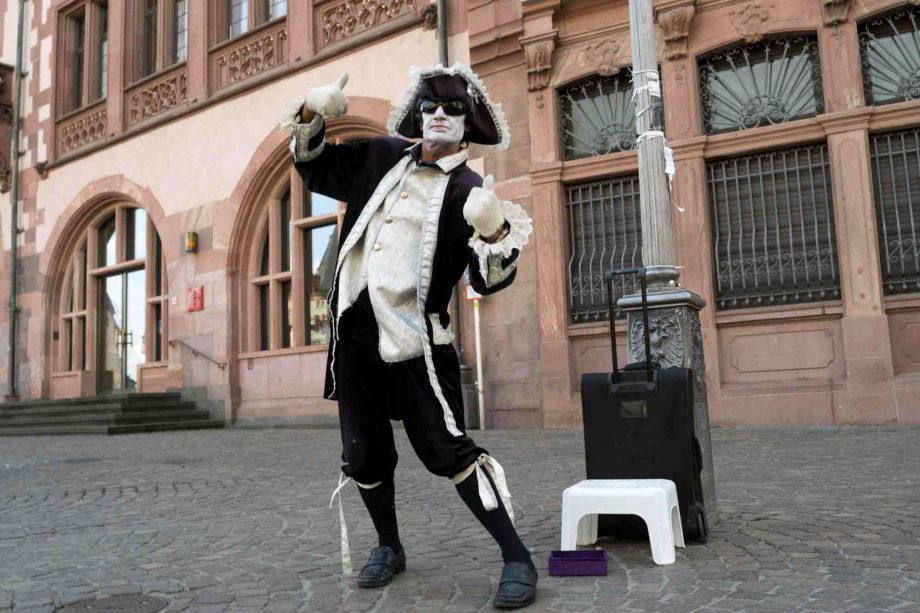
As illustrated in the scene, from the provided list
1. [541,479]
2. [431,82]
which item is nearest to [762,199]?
[541,479]

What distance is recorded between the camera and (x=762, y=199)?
10.3 meters

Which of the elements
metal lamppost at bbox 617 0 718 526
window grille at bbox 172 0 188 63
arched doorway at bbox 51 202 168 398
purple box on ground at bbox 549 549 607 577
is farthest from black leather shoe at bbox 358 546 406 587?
window grille at bbox 172 0 188 63

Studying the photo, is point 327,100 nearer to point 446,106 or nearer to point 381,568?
point 446,106

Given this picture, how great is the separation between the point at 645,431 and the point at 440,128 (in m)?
1.69

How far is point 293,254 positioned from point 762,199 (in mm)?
8019

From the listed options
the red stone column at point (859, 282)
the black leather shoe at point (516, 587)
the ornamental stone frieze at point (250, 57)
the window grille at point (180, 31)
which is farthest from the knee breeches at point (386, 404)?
the window grille at point (180, 31)

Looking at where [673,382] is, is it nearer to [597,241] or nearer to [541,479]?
[541,479]

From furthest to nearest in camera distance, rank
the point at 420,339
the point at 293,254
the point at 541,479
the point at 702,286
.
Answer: the point at 293,254 → the point at 702,286 → the point at 541,479 → the point at 420,339

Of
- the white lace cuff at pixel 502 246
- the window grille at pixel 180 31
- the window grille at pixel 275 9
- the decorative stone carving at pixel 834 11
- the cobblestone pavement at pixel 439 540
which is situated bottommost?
the cobblestone pavement at pixel 439 540

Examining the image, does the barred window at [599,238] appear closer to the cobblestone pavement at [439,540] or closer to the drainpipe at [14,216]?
the cobblestone pavement at [439,540]

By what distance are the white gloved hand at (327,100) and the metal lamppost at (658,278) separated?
194 centimetres

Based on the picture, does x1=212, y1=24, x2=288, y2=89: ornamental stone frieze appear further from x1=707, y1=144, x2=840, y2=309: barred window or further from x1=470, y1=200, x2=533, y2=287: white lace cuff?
x1=470, y1=200, x2=533, y2=287: white lace cuff

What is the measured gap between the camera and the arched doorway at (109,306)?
17.4m

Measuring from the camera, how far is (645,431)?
12.7 ft
